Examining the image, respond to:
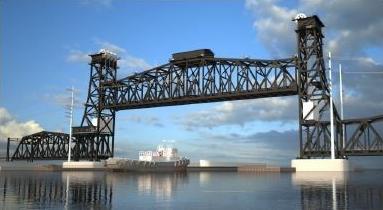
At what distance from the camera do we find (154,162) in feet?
398

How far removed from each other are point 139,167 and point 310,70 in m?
48.0

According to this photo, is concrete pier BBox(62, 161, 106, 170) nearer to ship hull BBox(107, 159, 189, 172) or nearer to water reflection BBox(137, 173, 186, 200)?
ship hull BBox(107, 159, 189, 172)

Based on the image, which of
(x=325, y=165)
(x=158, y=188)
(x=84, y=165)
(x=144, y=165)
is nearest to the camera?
(x=158, y=188)

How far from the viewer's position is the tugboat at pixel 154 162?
11594 cm

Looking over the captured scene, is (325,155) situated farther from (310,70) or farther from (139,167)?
(139,167)

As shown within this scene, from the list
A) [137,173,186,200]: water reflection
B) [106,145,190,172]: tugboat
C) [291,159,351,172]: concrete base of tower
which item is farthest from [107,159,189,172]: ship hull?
[137,173,186,200]: water reflection

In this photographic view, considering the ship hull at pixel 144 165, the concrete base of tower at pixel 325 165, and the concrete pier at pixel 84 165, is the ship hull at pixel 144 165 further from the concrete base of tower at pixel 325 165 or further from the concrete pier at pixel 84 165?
the concrete base of tower at pixel 325 165

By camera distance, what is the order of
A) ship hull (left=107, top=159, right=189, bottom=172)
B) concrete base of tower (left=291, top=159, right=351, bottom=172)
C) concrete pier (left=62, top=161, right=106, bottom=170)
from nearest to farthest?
1. concrete base of tower (left=291, top=159, right=351, bottom=172)
2. ship hull (left=107, top=159, right=189, bottom=172)
3. concrete pier (left=62, top=161, right=106, bottom=170)

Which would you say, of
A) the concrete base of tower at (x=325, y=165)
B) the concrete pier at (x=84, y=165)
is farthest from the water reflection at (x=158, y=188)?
the concrete pier at (x=84, y=165)

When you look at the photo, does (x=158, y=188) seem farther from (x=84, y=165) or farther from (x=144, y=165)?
(x=84, y=165)

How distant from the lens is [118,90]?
126 meters

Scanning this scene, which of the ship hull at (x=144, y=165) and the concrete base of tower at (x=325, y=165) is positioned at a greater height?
the concrete base of tower at (x=325, y=165)

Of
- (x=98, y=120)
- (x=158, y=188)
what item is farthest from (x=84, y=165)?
(x=158, y=188)

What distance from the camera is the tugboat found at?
11594 cm
